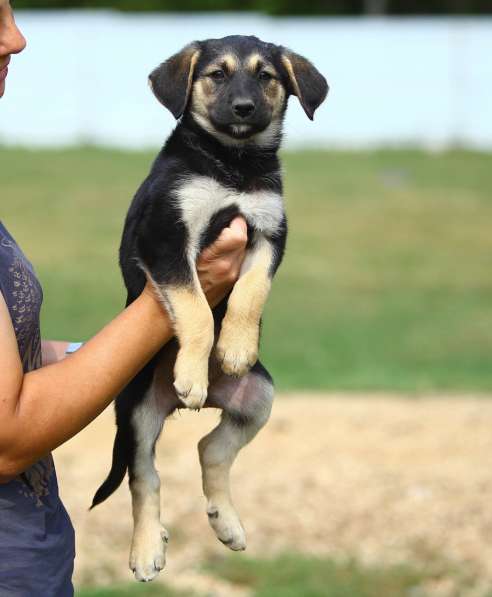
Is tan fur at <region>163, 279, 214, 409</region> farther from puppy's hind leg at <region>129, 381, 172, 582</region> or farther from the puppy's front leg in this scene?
puppy's hind leg at <region>129, 381, 172, 582</region>

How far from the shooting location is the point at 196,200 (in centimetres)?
340

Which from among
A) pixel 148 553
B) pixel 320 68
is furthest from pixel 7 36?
pixel 320 68

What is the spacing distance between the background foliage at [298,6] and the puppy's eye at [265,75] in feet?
97.8

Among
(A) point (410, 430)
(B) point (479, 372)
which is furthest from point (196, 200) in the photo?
(B) point (479, 372)

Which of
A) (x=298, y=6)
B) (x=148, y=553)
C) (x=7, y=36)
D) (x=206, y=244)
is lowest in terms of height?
(x=298, y=6)

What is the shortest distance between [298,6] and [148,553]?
31800mm

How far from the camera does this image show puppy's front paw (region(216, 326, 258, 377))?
132 inches

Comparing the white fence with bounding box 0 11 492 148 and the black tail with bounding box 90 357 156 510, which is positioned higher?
the black tail with bounding box 90 357 156 510

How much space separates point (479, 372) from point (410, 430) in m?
2.28

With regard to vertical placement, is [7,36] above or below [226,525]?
above

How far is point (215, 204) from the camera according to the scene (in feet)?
11.3

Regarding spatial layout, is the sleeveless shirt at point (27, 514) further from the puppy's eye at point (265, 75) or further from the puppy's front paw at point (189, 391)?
the puppy's eye at point (265, 75)

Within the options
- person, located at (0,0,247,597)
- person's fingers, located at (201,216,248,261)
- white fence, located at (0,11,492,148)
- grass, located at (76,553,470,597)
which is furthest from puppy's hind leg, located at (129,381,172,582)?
white fence, located at (0,11,492,148)

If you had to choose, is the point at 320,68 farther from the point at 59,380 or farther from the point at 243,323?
the point at 59,380
